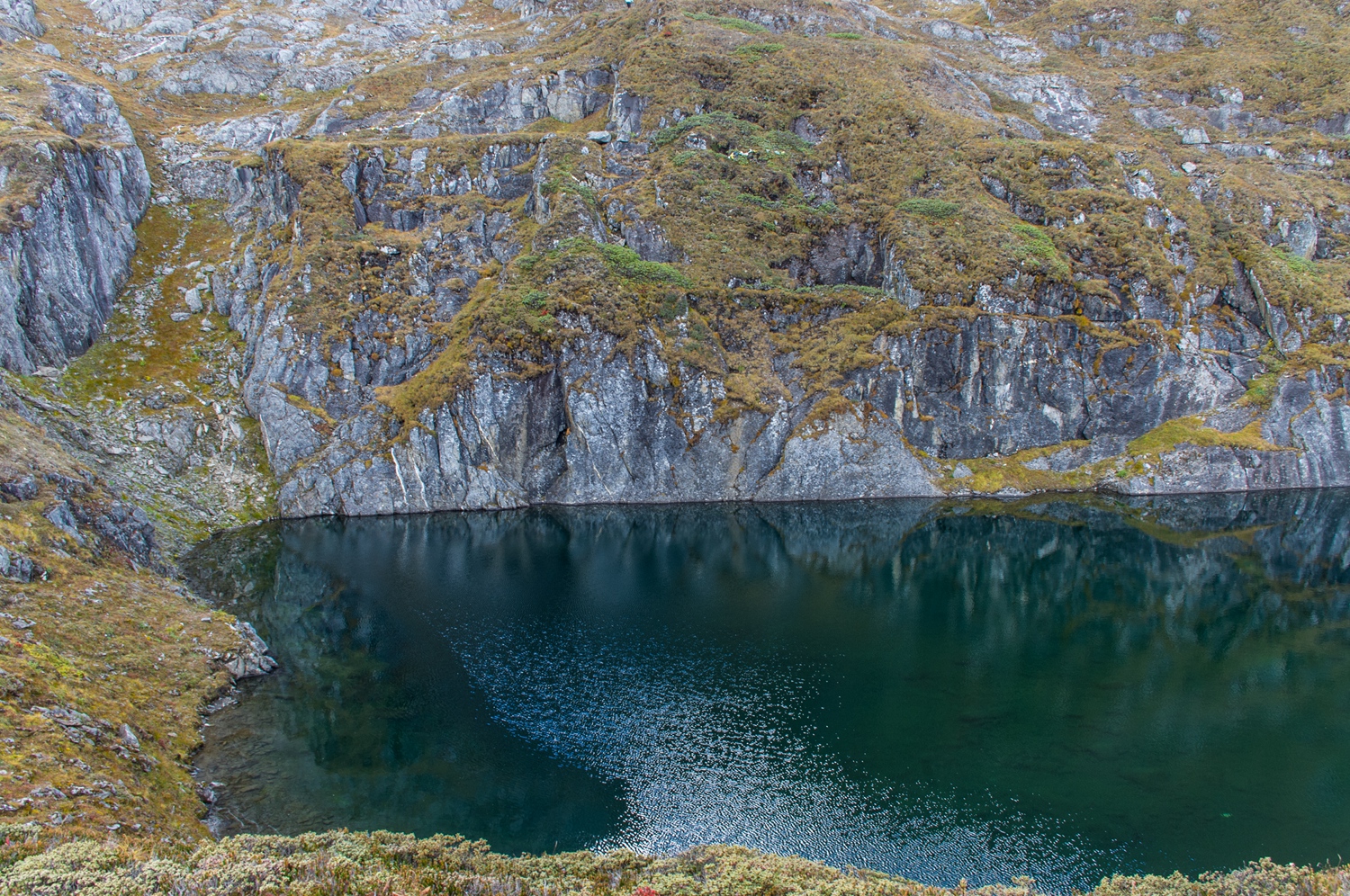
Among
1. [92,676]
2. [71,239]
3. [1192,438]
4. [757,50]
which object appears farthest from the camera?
[757,50]

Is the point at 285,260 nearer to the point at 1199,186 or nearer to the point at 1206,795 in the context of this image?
the point at 1206,795

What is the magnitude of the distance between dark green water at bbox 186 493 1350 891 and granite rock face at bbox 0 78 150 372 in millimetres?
29222

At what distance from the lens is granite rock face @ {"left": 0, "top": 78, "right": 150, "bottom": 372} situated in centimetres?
6750

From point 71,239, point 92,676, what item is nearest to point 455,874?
point 92,676

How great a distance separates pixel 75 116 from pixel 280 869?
114 m

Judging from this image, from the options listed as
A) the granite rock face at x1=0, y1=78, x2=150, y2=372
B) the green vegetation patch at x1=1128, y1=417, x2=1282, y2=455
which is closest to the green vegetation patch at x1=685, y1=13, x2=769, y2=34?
the granite rock face at x1=0, y1=78, x2=150, y2=372

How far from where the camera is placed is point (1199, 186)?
94.8 metres

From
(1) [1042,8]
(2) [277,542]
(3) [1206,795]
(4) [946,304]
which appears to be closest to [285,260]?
(2) [277,542]

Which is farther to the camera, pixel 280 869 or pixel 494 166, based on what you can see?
pixel 494 166

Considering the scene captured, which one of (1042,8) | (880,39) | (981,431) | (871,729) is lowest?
(871,729)

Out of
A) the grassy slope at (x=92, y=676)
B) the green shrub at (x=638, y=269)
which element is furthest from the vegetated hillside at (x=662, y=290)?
the grassy slope at (x=92, y=676)

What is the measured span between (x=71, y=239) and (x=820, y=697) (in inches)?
3607

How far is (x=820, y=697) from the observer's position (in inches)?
1419

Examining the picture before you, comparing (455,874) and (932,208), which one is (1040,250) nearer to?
(932,208)
